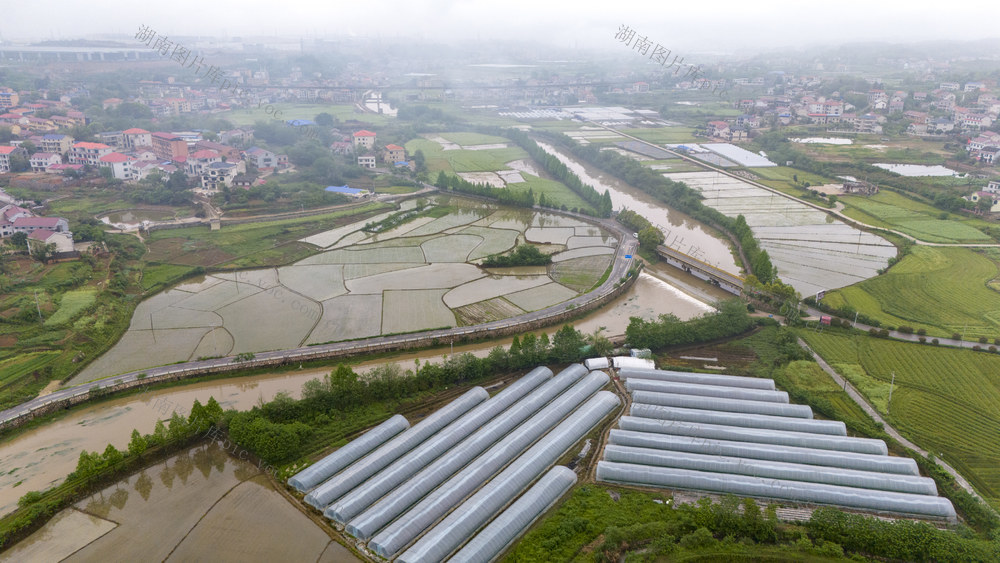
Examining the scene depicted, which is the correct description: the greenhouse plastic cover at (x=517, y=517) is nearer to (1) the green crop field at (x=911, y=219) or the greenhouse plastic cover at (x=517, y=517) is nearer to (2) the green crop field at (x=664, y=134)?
(1) the green crop field at (x=911, y=219)

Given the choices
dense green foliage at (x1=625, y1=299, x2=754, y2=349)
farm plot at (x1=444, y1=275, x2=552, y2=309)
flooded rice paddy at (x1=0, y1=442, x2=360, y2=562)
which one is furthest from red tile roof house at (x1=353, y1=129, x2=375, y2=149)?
flooded rice paddy at (x1=0, y1=442, x2=360, y2=562)

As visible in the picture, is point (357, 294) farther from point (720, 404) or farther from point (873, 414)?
point (873, 414)

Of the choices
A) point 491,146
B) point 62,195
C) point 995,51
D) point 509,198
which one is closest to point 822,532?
point 509,198

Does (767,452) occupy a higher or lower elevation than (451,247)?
higher

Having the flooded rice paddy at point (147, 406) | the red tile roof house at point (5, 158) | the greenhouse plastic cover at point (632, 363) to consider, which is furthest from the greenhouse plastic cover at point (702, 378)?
the red tile roof house at point (5, 158)

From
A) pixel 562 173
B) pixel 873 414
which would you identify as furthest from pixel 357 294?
pixel 562 173

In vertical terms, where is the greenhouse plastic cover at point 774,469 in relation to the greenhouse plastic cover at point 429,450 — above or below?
above
